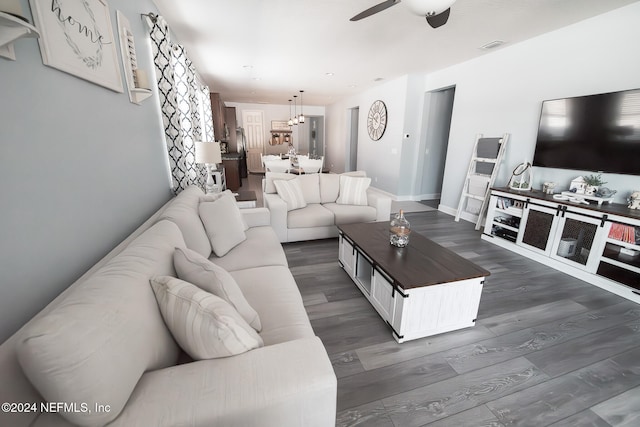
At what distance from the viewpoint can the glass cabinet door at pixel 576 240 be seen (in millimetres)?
2453

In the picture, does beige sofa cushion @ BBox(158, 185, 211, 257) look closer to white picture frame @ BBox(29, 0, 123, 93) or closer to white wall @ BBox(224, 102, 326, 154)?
white picture frame @ BBox(29, 0, 123, 93)

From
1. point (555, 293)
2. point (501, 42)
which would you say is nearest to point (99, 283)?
point (555, 293)

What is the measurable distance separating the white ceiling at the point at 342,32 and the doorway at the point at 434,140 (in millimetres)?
813

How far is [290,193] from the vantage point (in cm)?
326

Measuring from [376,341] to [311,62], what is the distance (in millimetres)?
4161

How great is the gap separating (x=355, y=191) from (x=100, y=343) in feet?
10.2

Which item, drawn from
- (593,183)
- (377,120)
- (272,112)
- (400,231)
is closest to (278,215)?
(400,231)

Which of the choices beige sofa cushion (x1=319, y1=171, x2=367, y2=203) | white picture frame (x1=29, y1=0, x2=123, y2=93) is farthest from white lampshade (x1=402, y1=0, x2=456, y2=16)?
beige sofa cushion (x1=319, y1=171, x2=367, y2=203)

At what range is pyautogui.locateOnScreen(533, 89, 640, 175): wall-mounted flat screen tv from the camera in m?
2.38

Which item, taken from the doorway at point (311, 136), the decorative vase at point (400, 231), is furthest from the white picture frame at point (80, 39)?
the doorway at point (311, 136)

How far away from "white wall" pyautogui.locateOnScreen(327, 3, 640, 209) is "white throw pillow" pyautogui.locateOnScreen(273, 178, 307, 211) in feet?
9.64

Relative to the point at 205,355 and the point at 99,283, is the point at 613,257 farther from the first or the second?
the point at 99,283

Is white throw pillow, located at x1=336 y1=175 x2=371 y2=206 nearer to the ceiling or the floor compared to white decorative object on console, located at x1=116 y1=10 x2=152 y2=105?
nearer to the floor

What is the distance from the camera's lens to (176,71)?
2953mm
